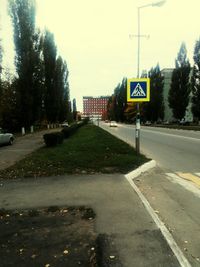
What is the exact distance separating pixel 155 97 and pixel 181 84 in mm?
18191

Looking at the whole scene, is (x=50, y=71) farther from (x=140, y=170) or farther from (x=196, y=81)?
(x=140, y=170)

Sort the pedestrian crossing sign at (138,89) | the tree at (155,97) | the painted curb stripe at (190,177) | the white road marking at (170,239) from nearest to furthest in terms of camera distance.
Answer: the white road marking at (170,239) < the painted curb stripe at (190,177) < the pedestrian crossing sign at (138,89) < the tree at (155,97)

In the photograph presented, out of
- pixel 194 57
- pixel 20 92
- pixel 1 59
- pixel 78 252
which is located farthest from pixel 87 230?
pixel 194 57

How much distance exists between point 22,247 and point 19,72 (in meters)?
39.7

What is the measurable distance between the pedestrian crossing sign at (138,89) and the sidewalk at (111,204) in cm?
582

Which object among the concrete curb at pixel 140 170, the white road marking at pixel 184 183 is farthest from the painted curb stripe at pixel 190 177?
the concrete curb at pixel 140 170

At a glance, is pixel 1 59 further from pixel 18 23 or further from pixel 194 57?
pixel 194 57

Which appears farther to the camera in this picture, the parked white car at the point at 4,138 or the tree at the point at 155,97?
the tree at the point at 155,97

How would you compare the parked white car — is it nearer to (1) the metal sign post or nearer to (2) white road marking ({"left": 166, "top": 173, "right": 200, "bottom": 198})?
(1) the metal sign post

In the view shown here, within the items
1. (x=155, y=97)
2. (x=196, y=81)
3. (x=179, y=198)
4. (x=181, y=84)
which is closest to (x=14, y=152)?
(x=179, y=198)

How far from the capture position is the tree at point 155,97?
3551 inches

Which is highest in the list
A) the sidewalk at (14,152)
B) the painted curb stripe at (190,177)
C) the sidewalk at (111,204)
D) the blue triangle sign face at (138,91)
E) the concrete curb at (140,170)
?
the blue triangle sign face at (138,91)

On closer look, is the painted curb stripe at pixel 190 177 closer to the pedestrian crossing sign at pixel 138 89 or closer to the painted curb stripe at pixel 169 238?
the painted curb stripe at pixel 169 238

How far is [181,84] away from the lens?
71.6 m
